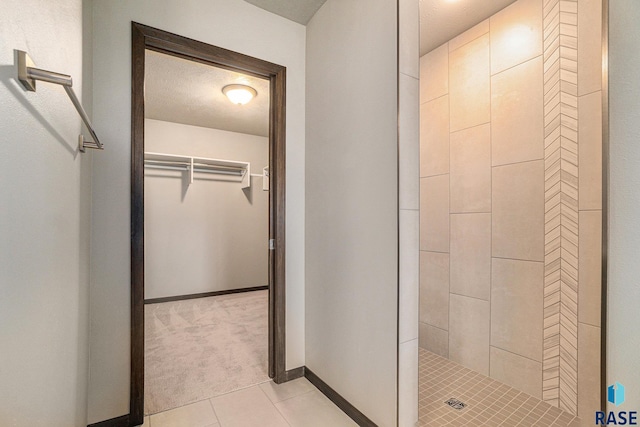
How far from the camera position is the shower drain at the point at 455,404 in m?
1.77

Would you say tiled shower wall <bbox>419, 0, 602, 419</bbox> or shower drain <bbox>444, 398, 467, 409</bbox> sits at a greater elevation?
tiled shower wall <bbox>419, 0, 602, 419</bbox>

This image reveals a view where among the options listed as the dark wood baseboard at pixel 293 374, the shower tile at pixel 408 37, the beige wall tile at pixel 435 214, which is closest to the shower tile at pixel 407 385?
the dark wood baseboard at pixel 293 374

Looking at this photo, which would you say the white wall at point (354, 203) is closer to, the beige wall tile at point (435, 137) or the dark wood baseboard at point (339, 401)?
the dark wood baseboard at point (339, 401)

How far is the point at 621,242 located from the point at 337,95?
153cm

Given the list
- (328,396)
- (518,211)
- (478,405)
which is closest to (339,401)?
(328,396)

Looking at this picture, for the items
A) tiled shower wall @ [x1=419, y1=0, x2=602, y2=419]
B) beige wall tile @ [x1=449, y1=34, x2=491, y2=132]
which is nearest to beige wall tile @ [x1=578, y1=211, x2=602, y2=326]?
tiled shower wall @ [x1=419, y1=0, x2=602, y2=419]

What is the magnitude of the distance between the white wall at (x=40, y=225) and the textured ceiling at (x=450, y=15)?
2.09 metres

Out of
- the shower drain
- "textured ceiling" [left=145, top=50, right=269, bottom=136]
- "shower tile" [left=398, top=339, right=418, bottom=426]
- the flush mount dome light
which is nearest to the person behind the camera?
"shower tile" [left=398, top=339, right=418, bottom=426]

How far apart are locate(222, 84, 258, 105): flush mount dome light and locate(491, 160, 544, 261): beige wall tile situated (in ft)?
8.34

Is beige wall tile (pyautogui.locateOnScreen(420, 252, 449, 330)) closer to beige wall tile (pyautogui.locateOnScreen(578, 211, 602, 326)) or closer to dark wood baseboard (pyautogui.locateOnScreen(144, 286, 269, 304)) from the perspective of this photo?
beige wall tile (pyautogui.locateOnScreen(578, 211, 602, 326))

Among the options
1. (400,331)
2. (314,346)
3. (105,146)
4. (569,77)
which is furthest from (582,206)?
(105,146)

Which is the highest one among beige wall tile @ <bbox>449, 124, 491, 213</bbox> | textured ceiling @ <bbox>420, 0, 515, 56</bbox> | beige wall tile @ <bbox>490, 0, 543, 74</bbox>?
textured ceiling @ <bbox>420, 0, 515, 56</bbox>

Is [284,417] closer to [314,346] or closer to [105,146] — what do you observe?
[314,346]

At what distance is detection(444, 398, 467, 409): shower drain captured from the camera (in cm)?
177
